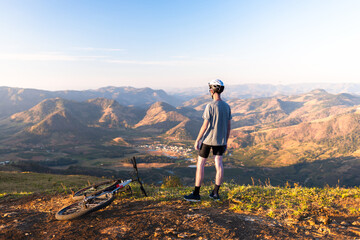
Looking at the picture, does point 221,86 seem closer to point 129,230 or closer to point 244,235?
point 244,235

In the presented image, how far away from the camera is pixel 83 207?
26.3 feet

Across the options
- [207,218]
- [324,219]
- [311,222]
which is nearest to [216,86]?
[207,218]

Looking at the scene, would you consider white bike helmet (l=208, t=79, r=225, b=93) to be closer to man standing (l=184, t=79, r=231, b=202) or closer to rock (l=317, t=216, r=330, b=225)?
man standing (l=184, t=79, r=231, b=202)

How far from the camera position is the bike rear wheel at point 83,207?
23.9 feet

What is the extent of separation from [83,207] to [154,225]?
3.28m

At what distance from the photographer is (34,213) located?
8453 mm

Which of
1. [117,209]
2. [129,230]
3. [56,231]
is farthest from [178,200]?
[56,231]

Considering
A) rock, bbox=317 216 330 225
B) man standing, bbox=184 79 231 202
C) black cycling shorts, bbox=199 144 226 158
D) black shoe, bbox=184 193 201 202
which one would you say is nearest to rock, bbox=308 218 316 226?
rock, bbox=317 216 330 225

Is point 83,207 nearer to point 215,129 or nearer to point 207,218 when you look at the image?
point 207,218

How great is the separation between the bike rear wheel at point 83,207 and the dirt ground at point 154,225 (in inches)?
8.6

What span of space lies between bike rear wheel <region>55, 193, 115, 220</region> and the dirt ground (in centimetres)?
22

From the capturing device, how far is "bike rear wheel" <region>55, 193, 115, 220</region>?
729 centimetres

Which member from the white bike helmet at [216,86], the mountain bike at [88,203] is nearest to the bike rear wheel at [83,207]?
the mountain bike at [88,203]

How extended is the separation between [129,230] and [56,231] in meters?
2.44
